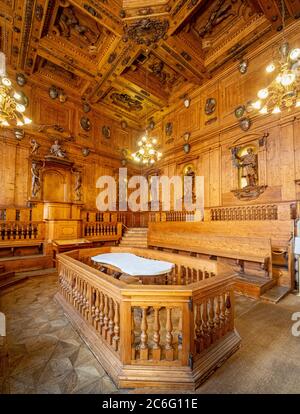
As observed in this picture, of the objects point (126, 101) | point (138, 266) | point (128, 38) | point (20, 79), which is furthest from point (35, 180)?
point (138, 266)

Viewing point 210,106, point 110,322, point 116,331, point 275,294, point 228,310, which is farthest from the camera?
point 210,106

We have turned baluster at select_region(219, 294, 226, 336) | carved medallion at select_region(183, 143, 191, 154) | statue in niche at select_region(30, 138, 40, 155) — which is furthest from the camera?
carved medallion at select_region(183, 143, 191, 154)

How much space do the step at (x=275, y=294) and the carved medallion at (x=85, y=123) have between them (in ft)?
35.5

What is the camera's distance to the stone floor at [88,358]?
6.21 feet

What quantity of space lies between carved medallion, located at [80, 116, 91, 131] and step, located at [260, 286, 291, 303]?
10.8 meters

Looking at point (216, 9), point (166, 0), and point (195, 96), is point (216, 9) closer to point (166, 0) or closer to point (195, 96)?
point (166, 0)

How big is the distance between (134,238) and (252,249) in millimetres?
6009

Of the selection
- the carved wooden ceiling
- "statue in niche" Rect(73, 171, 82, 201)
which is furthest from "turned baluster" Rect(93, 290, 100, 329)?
the carved wooden ceiling

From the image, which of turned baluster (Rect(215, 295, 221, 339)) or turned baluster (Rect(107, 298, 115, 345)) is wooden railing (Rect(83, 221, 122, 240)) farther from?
turned baluster (Rect(215, 295, 221, 339))

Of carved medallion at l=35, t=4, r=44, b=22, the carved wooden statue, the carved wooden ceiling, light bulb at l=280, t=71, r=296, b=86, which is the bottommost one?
the carved wooden statue

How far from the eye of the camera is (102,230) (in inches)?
371

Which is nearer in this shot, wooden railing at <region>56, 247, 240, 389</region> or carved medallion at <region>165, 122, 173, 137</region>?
wooden railing at <region>56, 247, 240, 389</region>

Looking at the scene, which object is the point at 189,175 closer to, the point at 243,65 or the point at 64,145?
the point at 243,65

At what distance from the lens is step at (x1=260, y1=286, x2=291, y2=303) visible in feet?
13.0
